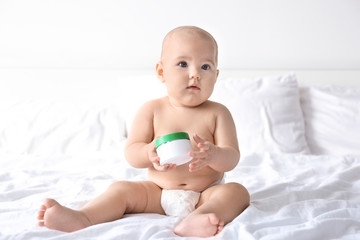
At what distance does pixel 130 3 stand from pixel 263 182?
4.68 ft

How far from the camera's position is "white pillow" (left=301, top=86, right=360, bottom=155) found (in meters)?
2.06

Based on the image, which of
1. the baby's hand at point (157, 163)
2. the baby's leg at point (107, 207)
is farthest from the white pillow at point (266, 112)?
the baby's hand at point (157, 163)

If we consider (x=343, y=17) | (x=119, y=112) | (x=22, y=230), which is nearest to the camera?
(x=22, y=230)

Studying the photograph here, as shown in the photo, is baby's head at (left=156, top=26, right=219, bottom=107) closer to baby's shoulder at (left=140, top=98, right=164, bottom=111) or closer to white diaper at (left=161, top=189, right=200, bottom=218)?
baby's shoulder at (left=140, top=98, right=164, bottom=111)

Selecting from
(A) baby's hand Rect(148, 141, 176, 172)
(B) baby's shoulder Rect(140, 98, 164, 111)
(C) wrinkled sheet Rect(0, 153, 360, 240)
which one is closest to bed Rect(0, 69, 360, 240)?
(C) wrinkled sheet Rect(0, 153, 360, 240)

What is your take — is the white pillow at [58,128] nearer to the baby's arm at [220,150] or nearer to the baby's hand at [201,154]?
the baby's arm at [220,150]

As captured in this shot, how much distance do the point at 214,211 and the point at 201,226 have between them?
0.27ft

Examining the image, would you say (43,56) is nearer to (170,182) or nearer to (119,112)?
(119,112)

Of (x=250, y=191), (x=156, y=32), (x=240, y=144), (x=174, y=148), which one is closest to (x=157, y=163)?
(x=174, y=148)

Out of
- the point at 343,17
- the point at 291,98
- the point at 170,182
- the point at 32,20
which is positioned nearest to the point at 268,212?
the point at 170,182

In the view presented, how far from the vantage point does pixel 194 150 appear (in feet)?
3.92

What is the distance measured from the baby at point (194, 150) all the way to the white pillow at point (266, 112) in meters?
0.78

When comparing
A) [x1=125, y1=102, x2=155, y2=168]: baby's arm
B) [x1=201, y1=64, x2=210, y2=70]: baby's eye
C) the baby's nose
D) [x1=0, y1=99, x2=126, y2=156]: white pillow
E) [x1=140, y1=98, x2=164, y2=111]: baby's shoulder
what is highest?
[x1=201, y1=64, x2=210, y2=70]: baby's eye

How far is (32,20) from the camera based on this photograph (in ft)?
8.21
